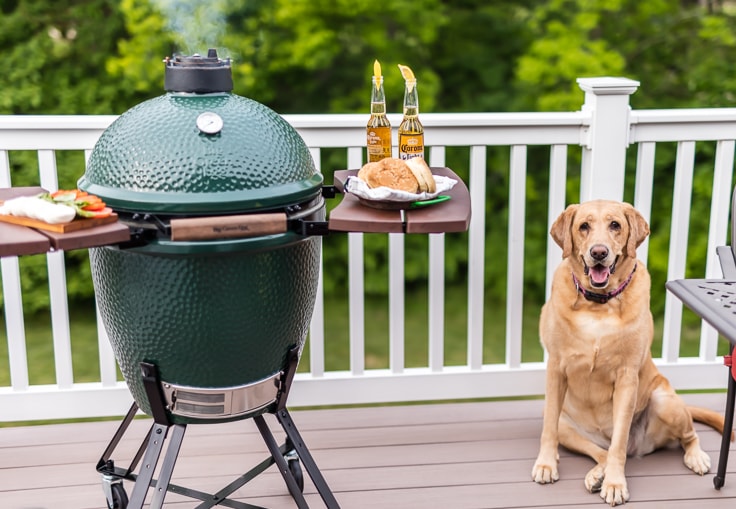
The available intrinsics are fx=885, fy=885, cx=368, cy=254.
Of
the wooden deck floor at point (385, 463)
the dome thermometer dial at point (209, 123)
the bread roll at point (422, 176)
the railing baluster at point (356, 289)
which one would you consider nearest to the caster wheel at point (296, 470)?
the wooden deck floor at point (385, 463)

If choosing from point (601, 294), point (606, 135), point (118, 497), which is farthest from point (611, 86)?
point (118, 497)

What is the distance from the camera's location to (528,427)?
121 inches

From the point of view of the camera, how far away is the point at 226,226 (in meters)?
2.00

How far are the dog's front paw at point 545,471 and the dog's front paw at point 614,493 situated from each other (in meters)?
0.16

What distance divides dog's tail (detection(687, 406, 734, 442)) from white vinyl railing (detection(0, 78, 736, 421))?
0.93 feet

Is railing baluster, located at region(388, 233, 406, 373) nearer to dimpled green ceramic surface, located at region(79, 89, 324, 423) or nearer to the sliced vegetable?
dimpled green ceramic surface, located at region(79, 89, 324, 423)

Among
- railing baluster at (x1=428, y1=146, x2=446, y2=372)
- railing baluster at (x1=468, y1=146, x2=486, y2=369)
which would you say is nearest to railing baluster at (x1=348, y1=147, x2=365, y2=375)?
railing baluster at (x1=428, y1=146, x2=446, y2=372)

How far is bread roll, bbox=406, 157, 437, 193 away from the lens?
7.20 ft

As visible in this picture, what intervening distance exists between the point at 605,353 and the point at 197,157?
1316 mm

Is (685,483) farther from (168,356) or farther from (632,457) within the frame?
(168,356)

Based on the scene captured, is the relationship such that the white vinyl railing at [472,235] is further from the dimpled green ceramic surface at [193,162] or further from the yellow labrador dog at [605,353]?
the dimpled green ceramic surface at [193,162]

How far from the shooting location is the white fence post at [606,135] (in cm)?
299

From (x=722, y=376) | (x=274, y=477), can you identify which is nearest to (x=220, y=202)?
(x=274, y=477)

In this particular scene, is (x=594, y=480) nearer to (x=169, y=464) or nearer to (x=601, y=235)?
(x=601, y=235)
